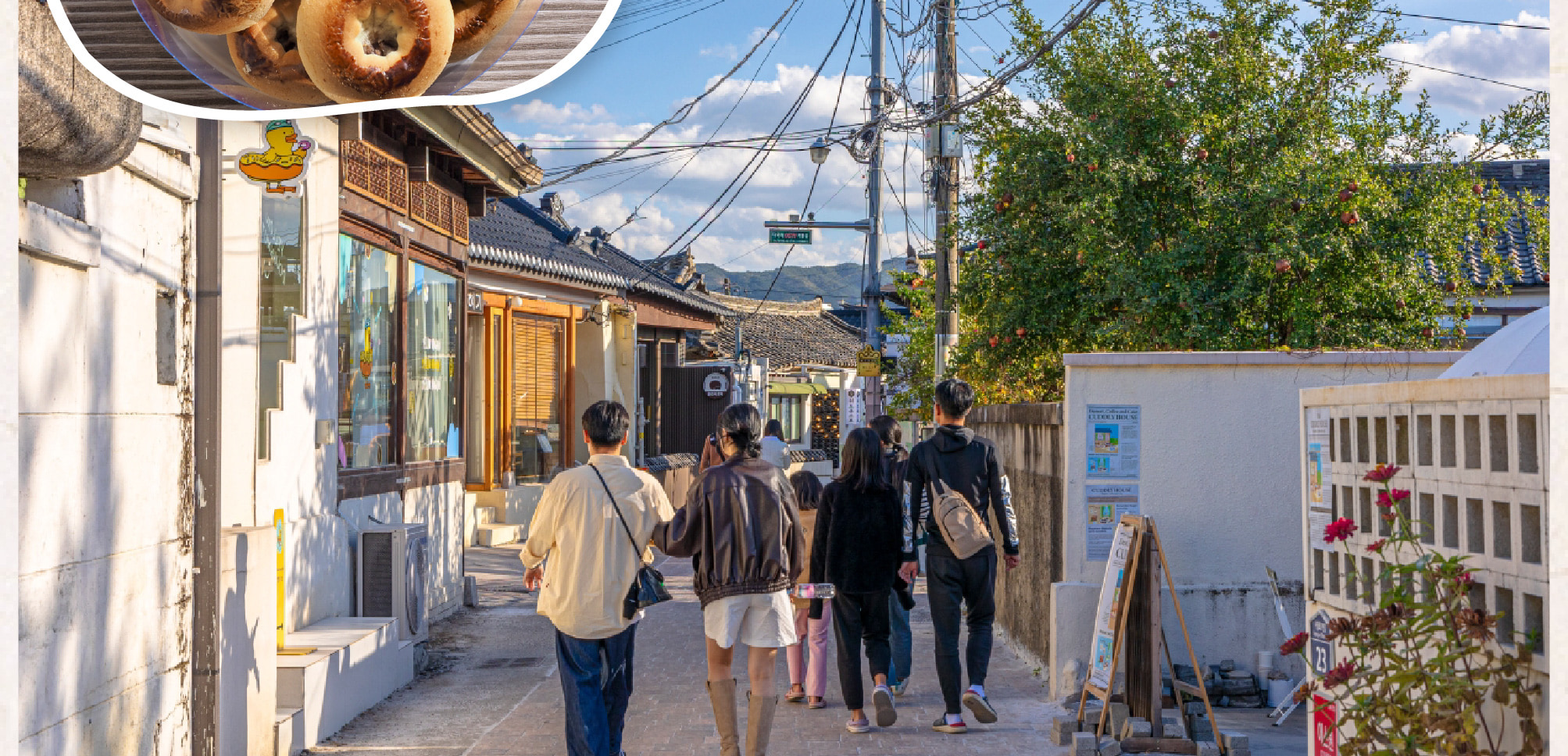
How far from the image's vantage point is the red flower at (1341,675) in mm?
3643

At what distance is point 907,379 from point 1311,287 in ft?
36.9

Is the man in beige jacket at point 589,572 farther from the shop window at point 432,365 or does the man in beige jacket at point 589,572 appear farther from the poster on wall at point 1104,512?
the shop window at point 432,365

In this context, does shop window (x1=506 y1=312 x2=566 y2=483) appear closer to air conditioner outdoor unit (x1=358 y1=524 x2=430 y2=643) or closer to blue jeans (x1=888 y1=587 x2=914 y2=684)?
air conditioner outdoor unit (x1=358 y1=524 x2=430 y2=643)

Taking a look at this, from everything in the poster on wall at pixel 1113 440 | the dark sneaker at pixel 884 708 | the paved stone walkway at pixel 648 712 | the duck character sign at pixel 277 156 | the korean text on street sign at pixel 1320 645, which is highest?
the duck character sign at pixel 277 156

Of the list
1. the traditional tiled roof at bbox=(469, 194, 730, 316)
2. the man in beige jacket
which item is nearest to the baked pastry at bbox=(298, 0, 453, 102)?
the man in beige jacket

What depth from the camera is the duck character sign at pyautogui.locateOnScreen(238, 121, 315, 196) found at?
7164mm

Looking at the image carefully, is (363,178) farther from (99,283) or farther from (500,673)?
(99,283)

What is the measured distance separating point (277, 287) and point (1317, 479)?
660 centimetres

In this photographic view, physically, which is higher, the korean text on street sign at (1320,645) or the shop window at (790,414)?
the shop window at (790,414)

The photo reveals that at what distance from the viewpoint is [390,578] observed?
9398mm

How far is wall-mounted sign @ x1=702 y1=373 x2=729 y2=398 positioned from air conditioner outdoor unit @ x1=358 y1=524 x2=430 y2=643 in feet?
52.7

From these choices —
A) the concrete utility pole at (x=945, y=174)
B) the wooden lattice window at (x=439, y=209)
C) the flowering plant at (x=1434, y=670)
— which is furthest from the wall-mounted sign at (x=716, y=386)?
the flowering plant at (x=1434, y=670)

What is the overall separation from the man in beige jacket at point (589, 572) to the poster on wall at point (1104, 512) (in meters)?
2.95

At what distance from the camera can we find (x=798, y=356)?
39125 millimetres
